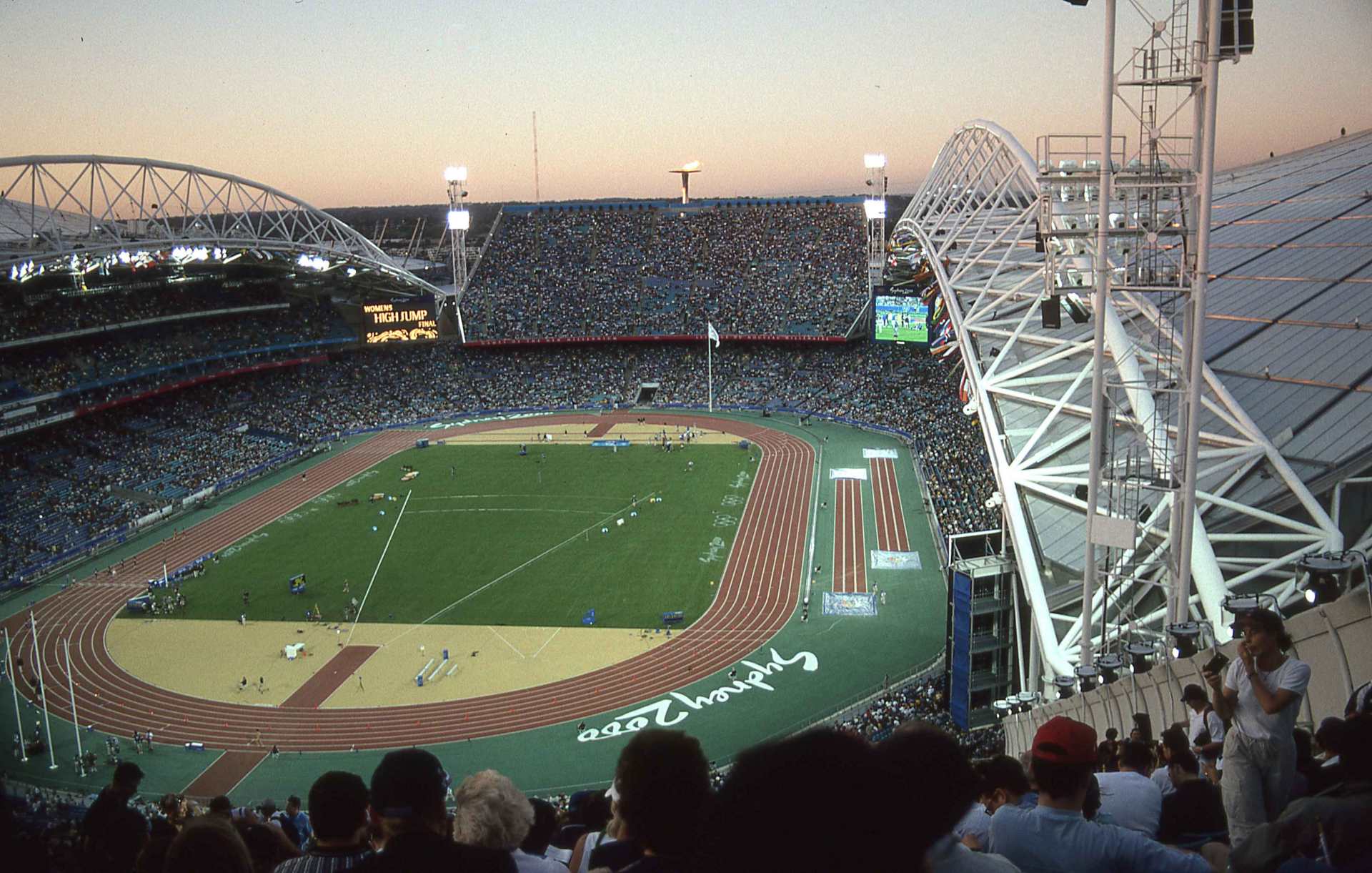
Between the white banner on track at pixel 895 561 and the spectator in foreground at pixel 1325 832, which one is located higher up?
the spectator in foreground at pixel 1325 832

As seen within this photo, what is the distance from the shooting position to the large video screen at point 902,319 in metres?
67.8

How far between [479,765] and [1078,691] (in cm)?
1552

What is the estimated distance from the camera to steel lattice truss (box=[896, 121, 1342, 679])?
16.3 meters

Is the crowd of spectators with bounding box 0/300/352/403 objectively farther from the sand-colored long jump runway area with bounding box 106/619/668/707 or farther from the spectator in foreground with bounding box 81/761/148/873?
the spectator in foreground with bounding box 81/761/148/873

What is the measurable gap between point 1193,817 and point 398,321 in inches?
3170

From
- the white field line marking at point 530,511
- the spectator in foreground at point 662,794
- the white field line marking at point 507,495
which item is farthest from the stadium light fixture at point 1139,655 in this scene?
the white field line marking at point 507,495

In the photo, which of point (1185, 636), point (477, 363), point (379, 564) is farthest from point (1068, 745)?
point (477, 363)

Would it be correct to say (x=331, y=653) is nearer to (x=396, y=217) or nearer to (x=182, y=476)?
(x=182, y=476)

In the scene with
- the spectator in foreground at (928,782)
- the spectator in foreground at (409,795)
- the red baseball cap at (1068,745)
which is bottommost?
the spectator in foreground at (409,795)

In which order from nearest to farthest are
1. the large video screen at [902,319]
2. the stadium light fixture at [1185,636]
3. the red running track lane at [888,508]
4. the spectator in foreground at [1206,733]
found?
the spectator in foreground at [1206,733], the stadium light fixture at [1185,636], the red running track lane at [888,508], the large video screen at [902,319]

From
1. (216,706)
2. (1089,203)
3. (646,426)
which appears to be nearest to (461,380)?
(646,426)

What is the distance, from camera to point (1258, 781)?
19.9 feet

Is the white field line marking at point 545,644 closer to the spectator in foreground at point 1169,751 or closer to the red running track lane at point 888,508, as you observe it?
the red running track lane at point 888,508

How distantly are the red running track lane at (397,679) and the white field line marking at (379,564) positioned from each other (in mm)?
6195
